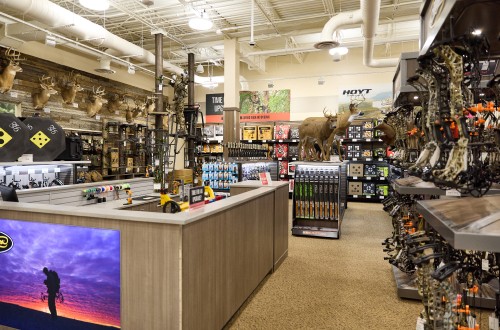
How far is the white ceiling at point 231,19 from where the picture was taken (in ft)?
25.9

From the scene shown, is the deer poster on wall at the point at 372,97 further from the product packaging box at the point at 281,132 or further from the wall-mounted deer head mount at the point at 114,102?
the wall-mounted deer head mount at the point at 114,102

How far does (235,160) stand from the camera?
753cm

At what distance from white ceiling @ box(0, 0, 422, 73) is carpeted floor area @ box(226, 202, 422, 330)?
537 cm

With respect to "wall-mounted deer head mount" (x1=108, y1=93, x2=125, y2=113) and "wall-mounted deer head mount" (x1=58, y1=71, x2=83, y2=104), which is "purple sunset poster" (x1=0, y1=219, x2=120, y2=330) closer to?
"wall-mounted deer head mount" (x1=58, y1=71, x2=83, y2=104)

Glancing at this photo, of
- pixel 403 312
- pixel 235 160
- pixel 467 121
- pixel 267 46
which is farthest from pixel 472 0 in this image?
pixel 267 46

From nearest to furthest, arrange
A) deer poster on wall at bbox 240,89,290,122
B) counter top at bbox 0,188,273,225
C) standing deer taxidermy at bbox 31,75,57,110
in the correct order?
counter top at bbox 0,188,273,225 → standing deer taxidermy at bbox 31,75,57,110 → deer poster on wall at bbox 240,89,290,122

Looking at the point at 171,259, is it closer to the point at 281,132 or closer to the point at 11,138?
the point at 11,138

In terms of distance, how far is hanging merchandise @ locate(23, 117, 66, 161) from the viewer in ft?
16.5

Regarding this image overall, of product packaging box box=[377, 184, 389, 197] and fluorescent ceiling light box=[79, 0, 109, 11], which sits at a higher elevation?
fluorescent ceiling light box=[79, 0, 109, 11]

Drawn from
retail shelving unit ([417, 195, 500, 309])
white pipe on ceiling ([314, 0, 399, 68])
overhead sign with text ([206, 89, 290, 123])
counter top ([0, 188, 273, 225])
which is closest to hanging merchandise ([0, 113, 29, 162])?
counter top ([0, 188, 273, 225])

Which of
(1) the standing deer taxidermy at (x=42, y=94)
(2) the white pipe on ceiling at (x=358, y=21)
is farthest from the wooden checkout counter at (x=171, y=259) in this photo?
(1) the standing deer taxidermy at (x=42, y=94)

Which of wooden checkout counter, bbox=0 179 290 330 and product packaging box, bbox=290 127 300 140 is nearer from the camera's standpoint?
wooden checkout counter, bbox=0 179 290 330

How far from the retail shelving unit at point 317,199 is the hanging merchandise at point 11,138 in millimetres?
4290

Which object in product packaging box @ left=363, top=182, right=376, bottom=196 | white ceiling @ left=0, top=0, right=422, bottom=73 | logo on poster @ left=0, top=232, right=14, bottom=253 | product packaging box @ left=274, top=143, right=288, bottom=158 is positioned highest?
white ceiling @ left=0, top=0, right=422, bottom=73
